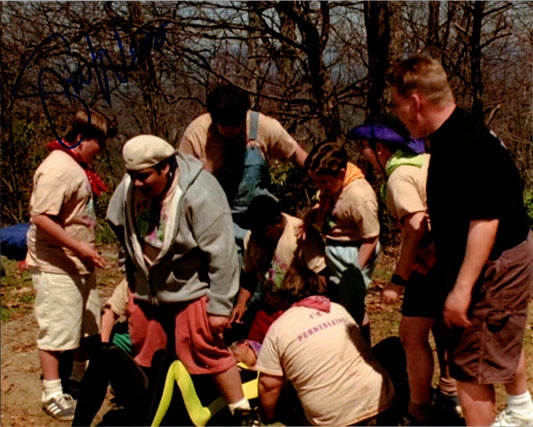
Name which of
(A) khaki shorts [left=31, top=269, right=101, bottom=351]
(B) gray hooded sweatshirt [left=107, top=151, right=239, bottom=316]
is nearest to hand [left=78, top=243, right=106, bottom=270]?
(A) khaki shorts [left=31, top=269, right=101, bottom=351]

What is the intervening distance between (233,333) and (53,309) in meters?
1.35

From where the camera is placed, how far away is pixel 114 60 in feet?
27.0

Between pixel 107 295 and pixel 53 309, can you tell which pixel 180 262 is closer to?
pixel 53 309

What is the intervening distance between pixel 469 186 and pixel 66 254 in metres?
2.39

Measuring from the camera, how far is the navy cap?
11.1 feet

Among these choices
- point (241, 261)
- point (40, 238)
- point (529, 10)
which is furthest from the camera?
point (529, 10)

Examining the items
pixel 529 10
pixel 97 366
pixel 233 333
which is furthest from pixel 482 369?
pixel 529 10

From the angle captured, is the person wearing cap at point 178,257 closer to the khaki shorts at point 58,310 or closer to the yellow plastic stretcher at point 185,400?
the yellow plastic stretcher at point 185,400

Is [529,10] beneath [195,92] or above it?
above

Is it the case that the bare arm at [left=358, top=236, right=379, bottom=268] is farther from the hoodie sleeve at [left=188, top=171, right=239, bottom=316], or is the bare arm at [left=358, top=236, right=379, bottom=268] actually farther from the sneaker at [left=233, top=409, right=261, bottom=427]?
the sneaker at [left=233, top=409, right=261, bottom=427]

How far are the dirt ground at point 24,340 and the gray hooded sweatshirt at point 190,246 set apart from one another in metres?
1.18

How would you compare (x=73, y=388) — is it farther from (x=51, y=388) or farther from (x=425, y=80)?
(x=425, y=80)

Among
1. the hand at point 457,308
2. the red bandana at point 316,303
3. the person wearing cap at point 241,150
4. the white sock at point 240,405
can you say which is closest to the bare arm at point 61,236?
the person wearing cap at point 241,150

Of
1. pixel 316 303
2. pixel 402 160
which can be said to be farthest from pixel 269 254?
pixel 402 160
